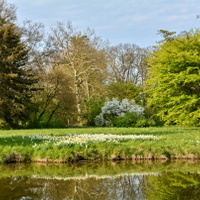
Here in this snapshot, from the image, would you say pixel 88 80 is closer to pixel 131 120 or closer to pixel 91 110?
pixel 91 110

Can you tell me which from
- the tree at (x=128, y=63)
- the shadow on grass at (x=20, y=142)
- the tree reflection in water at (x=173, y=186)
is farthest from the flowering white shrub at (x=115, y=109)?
the tree reflection in water at (x=173, y=186)

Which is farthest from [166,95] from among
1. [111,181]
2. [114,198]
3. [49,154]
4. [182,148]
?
[114,198]

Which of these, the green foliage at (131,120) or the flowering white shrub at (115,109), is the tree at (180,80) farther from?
the flowering white shrub at (115,109)

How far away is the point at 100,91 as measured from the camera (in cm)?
4012

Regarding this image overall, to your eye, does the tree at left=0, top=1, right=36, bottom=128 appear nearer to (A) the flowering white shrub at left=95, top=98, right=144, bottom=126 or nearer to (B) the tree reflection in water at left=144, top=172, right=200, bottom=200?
(A) the flowering white shrub at left=95, top=98, right=144, bottom=126

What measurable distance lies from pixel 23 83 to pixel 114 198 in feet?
81.7

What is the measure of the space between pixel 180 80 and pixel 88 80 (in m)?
20.2

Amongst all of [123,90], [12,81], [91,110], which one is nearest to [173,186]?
→ [12,81]

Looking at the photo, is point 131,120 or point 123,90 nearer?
point 131,120

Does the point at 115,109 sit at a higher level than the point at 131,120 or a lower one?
higher

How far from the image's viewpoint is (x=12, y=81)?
29141 millimetres

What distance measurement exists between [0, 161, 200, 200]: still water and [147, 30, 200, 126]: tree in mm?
10663

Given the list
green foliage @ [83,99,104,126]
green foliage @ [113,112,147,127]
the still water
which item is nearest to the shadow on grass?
the still water

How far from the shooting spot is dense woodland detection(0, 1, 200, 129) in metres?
22.8
